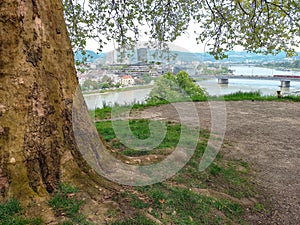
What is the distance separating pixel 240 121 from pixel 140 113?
2.95 m

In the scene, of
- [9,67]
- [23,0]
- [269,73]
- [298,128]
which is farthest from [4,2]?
[269,73]

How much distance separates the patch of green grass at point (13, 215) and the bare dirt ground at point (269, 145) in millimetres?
2302

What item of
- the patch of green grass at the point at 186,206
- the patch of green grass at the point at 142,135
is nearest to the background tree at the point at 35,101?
the patch of green grass at the point at 186,206

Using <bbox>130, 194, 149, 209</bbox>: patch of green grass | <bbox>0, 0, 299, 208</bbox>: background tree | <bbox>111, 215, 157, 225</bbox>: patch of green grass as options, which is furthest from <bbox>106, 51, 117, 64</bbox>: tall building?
<bbox>111, 215, 157, 225</bbox>: patch of green grass

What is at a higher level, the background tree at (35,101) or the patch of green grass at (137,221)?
the background tree at (35,101)

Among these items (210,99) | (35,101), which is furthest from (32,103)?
(210,99)

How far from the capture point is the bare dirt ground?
3.42 metres

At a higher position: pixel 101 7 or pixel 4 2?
pixel 101 7

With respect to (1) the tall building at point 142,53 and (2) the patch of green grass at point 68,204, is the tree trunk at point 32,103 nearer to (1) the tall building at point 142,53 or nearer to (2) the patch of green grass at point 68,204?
(2) the patch of green grass at point 68,204

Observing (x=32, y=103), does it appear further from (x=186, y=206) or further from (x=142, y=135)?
(x=142, y=135)

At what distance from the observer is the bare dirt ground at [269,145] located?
11.2 ft

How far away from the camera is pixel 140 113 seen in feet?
26.6

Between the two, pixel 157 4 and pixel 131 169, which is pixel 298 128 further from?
pixel 131 169

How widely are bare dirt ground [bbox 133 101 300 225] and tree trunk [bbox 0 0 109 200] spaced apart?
89.6 inches
